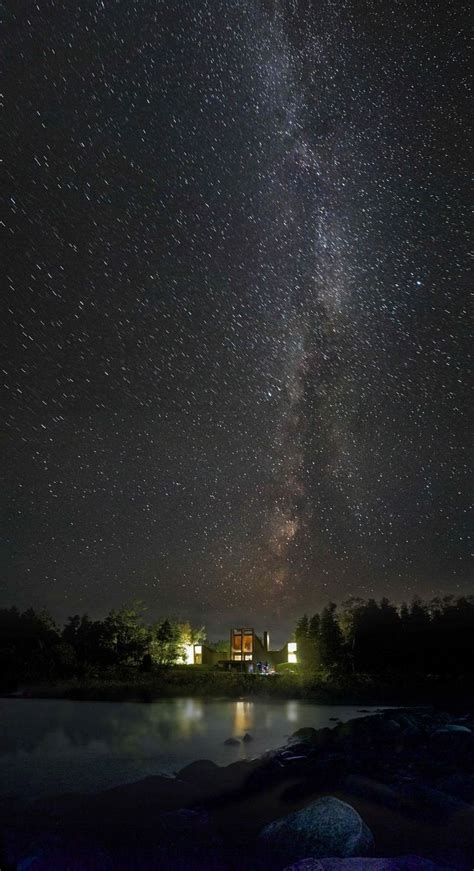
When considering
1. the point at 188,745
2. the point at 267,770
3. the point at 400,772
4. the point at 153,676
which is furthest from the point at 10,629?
the point at 400,772

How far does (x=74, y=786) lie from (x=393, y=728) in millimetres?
8956

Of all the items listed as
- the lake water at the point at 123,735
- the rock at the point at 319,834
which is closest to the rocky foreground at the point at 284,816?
the rock at the point at 319,834

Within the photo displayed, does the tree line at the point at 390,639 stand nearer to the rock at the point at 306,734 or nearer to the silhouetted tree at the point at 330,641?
the silhouetted tree at the point at 330,641

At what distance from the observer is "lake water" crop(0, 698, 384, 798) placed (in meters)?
15.6

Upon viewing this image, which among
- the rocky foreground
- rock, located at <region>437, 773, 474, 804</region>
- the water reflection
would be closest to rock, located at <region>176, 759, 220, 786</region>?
the rocky foreground

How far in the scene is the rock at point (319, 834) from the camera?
11453 millimetres

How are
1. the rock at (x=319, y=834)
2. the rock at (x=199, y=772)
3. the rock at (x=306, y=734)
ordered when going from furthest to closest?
the rock at (x=306, y=734) < the rock at (x=199, y=772) < the rock at (x=319, y=834)

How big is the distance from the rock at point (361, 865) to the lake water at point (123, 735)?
5.57 metres

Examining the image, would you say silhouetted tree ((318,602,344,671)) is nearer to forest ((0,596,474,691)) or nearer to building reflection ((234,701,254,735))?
forest ((0,596,474,691))

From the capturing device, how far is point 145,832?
12.8 meters

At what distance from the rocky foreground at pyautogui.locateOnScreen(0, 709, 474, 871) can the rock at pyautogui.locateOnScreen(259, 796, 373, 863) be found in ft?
→ 0.06

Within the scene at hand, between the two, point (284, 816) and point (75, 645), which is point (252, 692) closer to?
point (75, 645)

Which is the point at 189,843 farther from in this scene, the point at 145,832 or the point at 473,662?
the point at 473,662

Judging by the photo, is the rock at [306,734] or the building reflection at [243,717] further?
the building reflection at [243,717]
